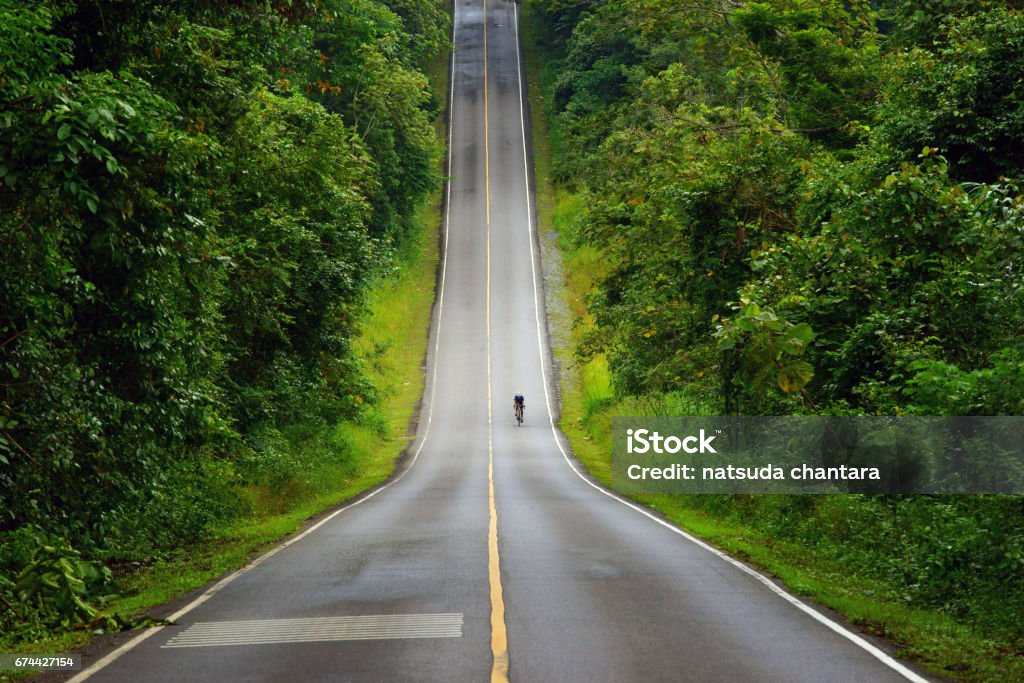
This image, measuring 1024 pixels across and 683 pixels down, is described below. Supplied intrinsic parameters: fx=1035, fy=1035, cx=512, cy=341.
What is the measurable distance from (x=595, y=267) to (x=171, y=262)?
50.3 m

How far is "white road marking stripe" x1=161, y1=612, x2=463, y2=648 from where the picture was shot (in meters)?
10.2

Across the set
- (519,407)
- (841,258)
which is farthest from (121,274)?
(519,407)

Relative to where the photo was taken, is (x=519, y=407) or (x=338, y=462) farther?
(x=519, y=407)

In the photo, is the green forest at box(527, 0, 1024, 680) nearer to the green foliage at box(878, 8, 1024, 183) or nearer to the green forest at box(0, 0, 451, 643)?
the green foliage at box(878, 8, 1024, 183)

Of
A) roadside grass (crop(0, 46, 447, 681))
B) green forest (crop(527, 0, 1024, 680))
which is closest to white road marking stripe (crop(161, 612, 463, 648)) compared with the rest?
roadside grass (crop(0, 46, 447, 681))

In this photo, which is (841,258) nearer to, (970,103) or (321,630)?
(970,103)

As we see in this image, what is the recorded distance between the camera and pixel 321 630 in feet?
34.7

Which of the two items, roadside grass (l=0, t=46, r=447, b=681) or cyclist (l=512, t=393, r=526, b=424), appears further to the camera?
cyclist (l=512, t=393, r=526, b=424)

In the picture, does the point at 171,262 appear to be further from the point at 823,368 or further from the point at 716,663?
the point at 823,368

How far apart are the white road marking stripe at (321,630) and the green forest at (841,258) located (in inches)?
189

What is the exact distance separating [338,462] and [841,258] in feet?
60.6

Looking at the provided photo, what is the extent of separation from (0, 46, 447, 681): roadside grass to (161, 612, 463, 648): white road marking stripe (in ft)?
3.99

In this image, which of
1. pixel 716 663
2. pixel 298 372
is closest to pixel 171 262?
pixel 716 663

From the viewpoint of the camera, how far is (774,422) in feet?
69.5
